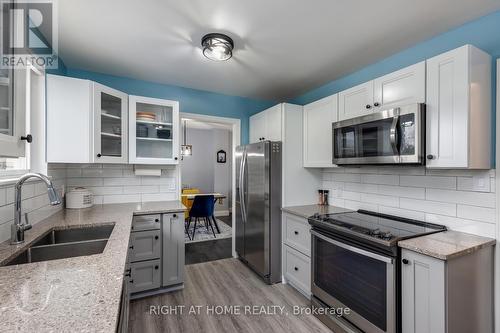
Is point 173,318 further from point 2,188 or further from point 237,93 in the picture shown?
point 237,93

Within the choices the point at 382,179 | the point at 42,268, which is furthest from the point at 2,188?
the point at 382,179

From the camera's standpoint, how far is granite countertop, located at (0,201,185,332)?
67 centimetres

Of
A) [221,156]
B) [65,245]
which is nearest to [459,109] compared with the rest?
[65,245]

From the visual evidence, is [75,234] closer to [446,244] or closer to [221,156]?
[446,244]

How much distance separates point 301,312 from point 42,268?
2027 millimetres

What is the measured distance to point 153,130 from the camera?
2742 mm

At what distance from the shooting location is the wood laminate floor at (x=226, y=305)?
6.46 feet

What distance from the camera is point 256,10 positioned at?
1.60m

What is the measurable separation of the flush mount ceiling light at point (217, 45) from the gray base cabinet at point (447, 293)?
2.02m

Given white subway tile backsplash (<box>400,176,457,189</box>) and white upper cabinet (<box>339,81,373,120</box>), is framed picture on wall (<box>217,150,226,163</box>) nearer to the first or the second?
white upper cabinet (<box>339,81,373,120</box>)

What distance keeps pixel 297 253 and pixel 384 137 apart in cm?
144

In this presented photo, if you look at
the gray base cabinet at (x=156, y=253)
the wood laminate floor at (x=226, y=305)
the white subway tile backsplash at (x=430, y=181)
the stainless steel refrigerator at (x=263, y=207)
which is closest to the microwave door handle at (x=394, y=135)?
the white subway tile backsplash at (x=430, y=181)

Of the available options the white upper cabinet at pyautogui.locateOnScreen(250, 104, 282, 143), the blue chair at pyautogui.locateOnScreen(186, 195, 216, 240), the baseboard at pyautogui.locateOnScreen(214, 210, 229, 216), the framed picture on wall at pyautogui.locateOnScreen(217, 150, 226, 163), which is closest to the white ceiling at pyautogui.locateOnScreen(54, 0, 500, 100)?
the white upper cabinet at pyautogui.locateOnScreen(250, 104, 282, 143)

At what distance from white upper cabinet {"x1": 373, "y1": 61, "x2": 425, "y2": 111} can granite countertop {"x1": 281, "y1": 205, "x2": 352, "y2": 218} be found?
1135 mm
